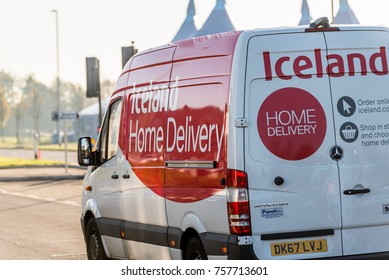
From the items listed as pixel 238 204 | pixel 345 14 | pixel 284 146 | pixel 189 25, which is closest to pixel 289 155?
pixel 284 146

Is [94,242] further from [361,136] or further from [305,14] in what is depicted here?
[305,14]

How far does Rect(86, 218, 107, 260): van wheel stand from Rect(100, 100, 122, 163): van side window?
85cm

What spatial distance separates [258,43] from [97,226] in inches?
154

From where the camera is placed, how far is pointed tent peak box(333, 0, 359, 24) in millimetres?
28562

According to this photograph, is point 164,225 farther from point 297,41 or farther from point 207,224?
point 297,41

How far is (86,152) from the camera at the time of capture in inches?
465

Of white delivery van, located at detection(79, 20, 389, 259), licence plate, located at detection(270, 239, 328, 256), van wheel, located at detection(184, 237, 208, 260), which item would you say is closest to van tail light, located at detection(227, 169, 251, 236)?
white delivery van, located at detection(79, 20, 389, 259)

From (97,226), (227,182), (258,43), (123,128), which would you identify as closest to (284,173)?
(227,182)

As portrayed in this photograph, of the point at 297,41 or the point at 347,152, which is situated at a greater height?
the point at 297,41

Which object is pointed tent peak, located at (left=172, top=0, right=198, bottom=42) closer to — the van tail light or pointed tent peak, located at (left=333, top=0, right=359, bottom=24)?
pointed tent peak, located at (left=333, top=0, right=359, bottom=24)

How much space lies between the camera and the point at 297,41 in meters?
8.90

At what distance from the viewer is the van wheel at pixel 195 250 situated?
9116 millimetres

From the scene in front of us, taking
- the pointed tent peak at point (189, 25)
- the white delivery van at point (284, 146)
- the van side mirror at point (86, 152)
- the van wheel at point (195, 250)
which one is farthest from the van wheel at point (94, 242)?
the pointed tent peak at point (189, 25)

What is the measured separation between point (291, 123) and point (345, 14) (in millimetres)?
20480
